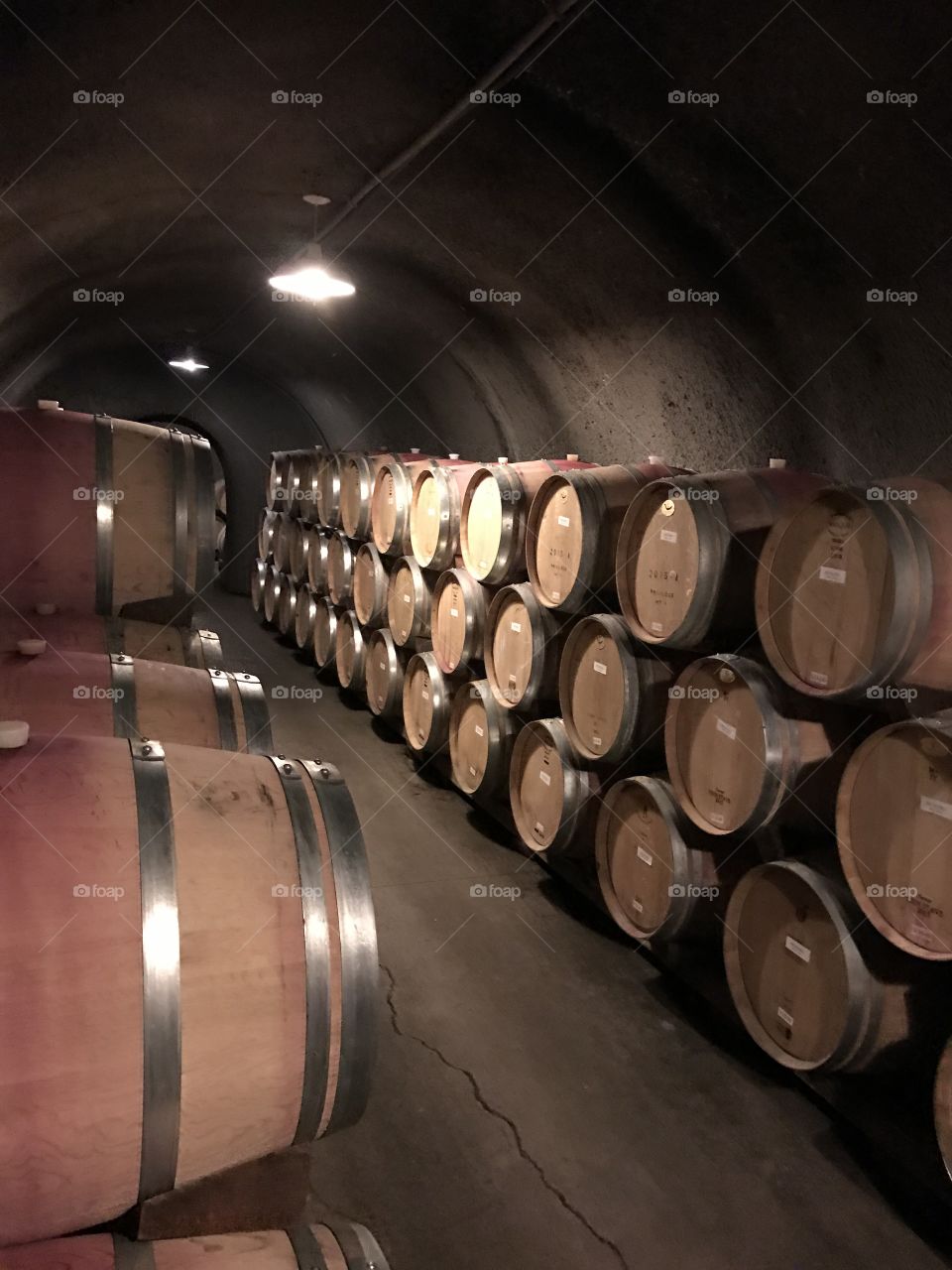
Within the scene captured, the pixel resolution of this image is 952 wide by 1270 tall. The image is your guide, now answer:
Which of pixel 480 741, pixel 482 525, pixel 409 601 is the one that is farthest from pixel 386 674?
pixel 482 525

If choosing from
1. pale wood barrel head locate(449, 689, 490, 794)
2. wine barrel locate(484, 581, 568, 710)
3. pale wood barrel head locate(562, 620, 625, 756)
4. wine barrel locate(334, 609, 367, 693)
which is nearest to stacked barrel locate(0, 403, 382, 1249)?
pale wood barrel head locate(562, 620, 625, 756)

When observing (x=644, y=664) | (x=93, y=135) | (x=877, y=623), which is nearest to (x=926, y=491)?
(x=877, y=623)

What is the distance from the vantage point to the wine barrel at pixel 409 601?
606cm

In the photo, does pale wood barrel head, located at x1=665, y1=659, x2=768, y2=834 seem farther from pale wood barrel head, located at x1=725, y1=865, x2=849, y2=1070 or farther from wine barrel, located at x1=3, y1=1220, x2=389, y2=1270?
wine barrel, located at x1=3, y1=1220, x2=389, y2=1270

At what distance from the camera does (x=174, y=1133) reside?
1.57 meters

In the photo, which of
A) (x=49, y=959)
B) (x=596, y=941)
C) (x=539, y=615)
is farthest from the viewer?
(x=539, y=615)

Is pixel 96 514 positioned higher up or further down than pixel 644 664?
higher up

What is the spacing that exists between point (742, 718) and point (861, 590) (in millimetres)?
684

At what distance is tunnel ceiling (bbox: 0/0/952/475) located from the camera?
128 inches

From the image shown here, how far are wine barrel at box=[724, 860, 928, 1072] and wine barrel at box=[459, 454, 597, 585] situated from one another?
2270 mm

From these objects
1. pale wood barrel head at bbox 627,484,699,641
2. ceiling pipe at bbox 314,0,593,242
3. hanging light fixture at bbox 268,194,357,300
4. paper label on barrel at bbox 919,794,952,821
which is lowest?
paper label on barrel at bbox 919,794,952,821

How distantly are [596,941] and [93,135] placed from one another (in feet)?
15.1

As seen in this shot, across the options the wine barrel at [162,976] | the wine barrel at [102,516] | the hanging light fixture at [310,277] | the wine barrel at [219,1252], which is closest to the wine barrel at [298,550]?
the hanging light fixture at [310,277]

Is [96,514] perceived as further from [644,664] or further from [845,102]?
[845,102]
